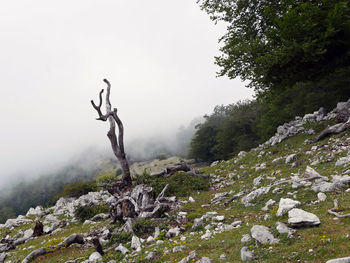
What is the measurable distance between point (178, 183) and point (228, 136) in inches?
1556

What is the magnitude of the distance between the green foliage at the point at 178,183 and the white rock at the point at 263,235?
9.53m

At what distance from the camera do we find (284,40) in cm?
1333

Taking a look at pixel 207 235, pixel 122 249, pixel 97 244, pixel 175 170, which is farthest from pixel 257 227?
pixel 175 170

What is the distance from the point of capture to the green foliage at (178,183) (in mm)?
15239

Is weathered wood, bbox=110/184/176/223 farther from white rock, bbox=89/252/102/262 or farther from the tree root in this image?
the tree root

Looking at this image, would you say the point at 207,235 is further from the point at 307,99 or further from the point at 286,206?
the point at 307,99

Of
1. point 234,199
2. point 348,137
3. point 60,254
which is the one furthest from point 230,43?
point 60,254

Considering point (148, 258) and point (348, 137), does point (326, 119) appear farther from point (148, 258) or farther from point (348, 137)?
point (148, 258)

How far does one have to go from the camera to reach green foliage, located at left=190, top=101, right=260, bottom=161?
1964 inches

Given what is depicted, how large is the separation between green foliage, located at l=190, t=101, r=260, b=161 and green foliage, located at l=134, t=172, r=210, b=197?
2795cm

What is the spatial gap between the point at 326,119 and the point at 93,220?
64.3 ft

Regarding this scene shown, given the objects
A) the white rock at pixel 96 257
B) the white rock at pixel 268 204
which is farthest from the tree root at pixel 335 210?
the white rock at pixel 96 257

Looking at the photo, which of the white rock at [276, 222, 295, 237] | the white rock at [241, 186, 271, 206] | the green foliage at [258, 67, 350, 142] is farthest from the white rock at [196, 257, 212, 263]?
the green foliage at [258, 67, 350, 142]

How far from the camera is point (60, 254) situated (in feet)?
31.6
